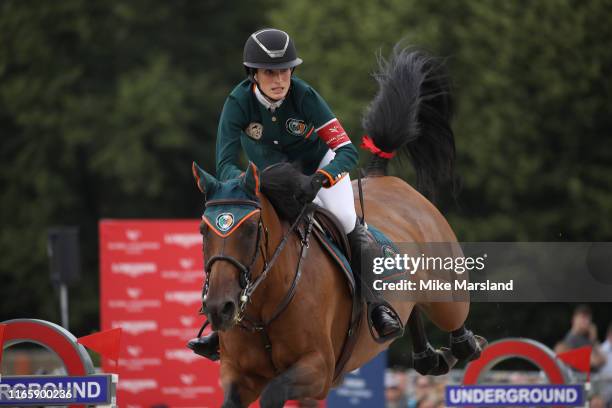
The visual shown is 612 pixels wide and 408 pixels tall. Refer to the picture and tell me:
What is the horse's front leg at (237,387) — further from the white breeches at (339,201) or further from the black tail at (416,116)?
the black tail at (416,116)

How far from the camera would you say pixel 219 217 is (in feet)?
17.2

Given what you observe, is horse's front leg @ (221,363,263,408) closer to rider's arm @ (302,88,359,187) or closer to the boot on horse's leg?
rider's arm @ (302,88,359,187)

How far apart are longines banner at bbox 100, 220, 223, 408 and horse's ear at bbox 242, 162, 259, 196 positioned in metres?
5.39

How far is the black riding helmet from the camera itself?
588 centimetres

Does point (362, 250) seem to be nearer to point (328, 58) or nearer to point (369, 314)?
point (369, 314)

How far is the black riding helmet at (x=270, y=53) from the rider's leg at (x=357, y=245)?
95 centimetres

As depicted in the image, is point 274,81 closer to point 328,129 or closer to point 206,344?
point 328,129

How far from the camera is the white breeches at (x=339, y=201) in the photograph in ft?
21.6

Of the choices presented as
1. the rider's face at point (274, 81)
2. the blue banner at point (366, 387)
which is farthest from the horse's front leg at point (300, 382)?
the blue banner at point (366, 387)

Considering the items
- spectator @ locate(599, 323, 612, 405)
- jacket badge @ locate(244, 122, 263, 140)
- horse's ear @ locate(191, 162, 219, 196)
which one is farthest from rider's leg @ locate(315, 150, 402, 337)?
spectator @ locate(599, 323, 612, 405)

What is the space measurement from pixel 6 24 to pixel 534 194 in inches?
531

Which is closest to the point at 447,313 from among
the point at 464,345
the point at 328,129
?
the point at 464,345

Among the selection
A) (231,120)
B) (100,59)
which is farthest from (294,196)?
(100,59)

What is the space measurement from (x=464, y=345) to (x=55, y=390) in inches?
119
